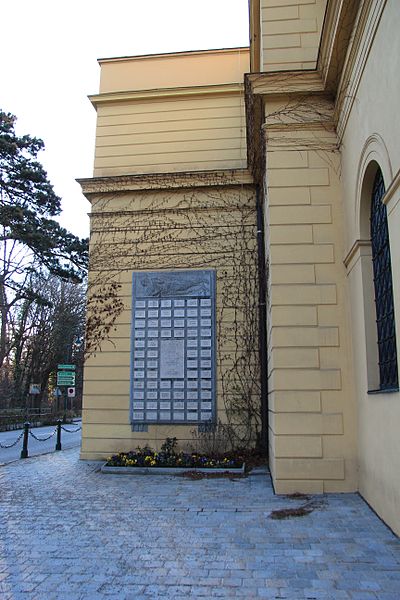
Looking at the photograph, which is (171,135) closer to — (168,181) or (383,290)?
(168,181)

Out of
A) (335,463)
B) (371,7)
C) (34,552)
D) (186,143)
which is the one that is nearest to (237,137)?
(186,143)

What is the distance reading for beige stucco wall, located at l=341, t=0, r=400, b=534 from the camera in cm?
493

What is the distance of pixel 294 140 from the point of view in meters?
7.88

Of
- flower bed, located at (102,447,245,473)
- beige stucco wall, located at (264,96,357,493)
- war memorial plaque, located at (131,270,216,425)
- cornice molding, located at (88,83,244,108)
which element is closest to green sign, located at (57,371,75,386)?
war memorial plaque, located at (131,270,216,425)

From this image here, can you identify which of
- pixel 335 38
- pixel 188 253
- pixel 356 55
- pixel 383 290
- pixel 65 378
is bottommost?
pixel 65 378

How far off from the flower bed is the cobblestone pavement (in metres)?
1.18

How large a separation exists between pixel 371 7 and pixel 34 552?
6.61 meters

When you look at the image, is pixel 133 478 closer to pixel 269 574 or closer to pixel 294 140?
pixel 269 574

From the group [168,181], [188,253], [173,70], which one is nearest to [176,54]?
[173,70]

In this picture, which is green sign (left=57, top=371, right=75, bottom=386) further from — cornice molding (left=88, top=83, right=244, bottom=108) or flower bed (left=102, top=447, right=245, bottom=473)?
cornice molding (left=88, top=83, right=244, bottom=108)

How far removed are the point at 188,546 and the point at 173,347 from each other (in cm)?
561

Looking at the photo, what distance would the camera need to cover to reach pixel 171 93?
37.7 ft

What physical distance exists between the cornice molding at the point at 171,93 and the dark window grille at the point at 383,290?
20.7 feet

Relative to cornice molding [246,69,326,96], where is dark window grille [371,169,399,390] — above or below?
below
